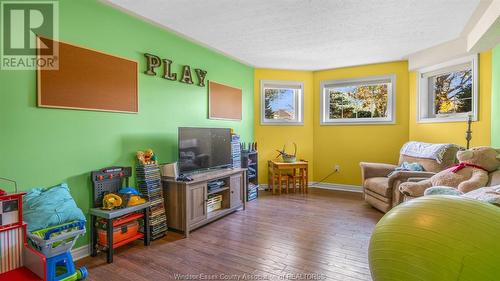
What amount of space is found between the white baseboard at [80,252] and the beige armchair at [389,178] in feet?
10.9

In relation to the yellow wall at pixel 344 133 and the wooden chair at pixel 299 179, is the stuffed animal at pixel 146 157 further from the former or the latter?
the wooden chair at pixel 299 179

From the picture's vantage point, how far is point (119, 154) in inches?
98.0

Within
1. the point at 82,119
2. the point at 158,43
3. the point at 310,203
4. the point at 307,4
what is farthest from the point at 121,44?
the point at 310,203

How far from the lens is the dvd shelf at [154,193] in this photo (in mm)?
2533

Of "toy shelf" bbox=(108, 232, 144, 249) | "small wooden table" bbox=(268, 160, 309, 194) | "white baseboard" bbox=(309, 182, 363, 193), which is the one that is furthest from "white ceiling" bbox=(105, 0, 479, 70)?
"white baseboard" bbox=(309, 182, 363, 193)

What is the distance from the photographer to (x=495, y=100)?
2895 mm

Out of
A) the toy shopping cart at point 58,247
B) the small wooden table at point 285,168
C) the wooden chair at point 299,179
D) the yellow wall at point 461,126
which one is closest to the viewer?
the toy shopping cart at point 58,247

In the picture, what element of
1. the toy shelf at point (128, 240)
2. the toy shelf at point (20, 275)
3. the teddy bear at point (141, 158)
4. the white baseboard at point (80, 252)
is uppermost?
the teddy bear at point (141, 158)

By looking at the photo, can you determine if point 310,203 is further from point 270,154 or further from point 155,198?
point 155,198

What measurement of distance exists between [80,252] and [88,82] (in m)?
1.52

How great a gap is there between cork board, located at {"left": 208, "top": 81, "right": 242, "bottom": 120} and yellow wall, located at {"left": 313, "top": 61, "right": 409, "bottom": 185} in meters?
1.72

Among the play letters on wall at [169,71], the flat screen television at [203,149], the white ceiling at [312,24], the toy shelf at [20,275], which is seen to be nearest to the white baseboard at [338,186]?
the flat screen television at [203,149]

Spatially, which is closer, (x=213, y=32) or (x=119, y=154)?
(x=119, y=154)

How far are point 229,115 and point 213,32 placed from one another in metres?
1.41
